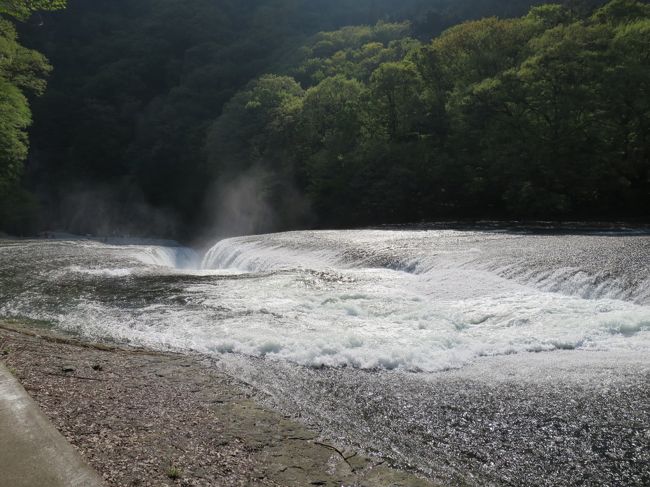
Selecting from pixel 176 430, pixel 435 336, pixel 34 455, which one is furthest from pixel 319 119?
pixel 34 455

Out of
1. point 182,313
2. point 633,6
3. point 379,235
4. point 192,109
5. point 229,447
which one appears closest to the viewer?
point 229,447

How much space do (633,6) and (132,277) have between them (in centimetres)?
3871

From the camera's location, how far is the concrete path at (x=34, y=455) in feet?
10.4

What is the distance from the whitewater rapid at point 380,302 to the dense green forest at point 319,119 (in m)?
7.81

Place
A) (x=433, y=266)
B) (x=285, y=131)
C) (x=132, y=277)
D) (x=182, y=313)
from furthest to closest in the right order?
1. (x=285, y=131)
2. (x=132, y=277)
3. (x=433, y=266)
4. (x=182, y=313)

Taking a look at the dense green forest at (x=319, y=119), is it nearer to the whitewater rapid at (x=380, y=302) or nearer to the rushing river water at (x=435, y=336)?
the whitewater rapid at (x=380, y=302)

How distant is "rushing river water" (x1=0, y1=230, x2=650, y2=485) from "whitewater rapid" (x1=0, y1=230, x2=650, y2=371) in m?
0.05

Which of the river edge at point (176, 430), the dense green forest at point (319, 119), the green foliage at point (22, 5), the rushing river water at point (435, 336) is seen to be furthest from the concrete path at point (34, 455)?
the dense green forest at point (319, 119)

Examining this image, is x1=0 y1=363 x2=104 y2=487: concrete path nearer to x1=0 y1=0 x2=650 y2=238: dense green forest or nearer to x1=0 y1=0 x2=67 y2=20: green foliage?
x1=0 y1=0 x2=67 y2=20: green foliage

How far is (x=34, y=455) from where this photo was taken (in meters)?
3.47

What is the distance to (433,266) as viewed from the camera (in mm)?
14789

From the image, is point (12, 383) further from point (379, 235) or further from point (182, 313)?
point (379, 235)

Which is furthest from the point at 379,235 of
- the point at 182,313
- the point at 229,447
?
the point at 229,447

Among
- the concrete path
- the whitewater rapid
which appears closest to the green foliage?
the whitewater rapid
